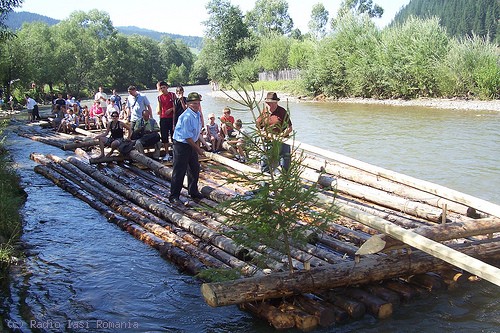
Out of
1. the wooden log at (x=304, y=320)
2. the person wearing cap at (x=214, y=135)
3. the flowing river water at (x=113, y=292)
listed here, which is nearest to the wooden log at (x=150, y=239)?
the flowing river water at (x=113, y=292)

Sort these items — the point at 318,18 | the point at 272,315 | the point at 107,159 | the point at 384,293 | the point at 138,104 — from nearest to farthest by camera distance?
1. the point at 272,315
2. the point at 384,293
3. the point at 107,159
4. the point at 138,104
5. the point at 318,18

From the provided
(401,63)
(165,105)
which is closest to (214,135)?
(165,105)

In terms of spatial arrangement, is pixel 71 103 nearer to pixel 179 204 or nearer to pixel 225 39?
pixel 179 204

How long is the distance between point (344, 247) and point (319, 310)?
148 centimetres

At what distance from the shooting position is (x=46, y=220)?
32.3 feet

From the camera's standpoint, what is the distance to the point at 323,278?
18.8 feet

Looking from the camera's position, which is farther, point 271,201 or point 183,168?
point 183,168

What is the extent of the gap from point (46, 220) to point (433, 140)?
16.0m

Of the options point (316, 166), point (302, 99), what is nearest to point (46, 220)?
point (316, 166)

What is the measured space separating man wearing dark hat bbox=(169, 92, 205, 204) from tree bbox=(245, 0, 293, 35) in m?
94.9

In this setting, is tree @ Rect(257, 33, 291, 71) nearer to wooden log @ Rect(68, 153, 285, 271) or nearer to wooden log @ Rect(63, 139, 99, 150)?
wooden log @ Rect(63, 139, 99, 150)

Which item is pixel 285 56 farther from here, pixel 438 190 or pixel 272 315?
pixel 272 315

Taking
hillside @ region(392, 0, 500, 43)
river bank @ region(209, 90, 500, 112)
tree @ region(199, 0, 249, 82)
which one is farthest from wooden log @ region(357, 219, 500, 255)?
hillside @ region(392, 0, 500, 43)

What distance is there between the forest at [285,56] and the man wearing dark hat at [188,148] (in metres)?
0.96
